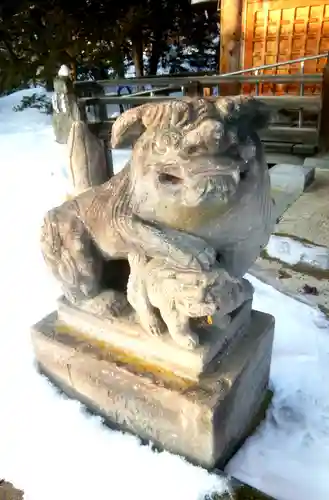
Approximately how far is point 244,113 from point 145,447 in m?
1.07

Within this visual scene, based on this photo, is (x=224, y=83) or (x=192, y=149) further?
(x=224, y=83)

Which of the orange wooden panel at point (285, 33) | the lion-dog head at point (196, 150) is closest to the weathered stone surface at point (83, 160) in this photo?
the lion-dog head at point (196, 150)

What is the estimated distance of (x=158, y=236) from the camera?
1.06m

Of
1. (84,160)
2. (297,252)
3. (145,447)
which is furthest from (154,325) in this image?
(84,160)

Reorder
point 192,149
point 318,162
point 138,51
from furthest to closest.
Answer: point 138,51
point 318,162
point 192,149

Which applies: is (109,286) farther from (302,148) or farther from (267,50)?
(267,50)

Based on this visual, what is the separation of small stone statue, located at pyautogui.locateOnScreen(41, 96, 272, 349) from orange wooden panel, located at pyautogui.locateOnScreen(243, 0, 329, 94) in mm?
5578

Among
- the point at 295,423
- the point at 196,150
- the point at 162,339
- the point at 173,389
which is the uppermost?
the point at 196,150

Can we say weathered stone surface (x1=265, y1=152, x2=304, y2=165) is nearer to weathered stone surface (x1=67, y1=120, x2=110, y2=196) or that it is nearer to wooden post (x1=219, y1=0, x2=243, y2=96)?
weathered stone surface (x1=67, y1=120, x2=110, y2=196)

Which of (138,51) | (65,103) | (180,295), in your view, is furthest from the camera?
(138,51)

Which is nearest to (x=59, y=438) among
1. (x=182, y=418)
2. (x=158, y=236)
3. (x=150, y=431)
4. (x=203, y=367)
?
(x=150, y=431)

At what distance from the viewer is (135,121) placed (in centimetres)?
104

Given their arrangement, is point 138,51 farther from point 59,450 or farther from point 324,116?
point 59,450

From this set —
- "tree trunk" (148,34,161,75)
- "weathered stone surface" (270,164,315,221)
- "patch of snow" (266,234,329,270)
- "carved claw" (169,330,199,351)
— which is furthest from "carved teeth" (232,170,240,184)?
"tree trunk" (148,34,161,75)
